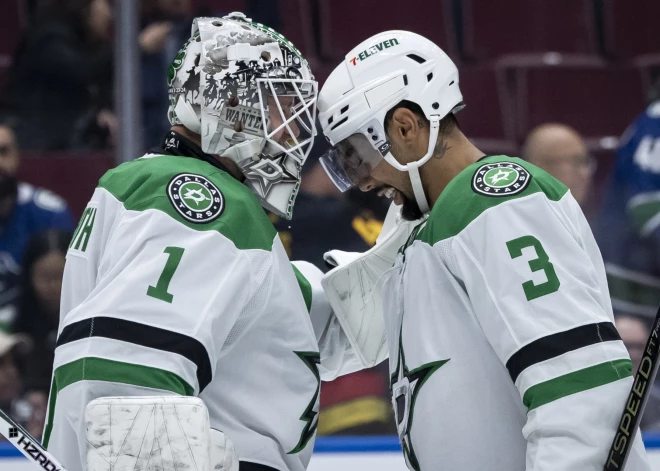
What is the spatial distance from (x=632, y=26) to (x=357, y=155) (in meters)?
2.32

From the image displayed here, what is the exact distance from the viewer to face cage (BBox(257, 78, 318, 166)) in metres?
2.09

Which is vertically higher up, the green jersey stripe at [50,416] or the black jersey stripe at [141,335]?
the black jersey stripe at [141,335]

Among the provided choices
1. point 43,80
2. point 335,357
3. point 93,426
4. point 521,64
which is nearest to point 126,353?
point 93,426

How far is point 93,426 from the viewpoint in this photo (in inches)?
67.8

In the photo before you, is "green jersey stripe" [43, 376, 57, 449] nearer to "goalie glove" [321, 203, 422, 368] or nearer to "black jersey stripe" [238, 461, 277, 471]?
"black jersey stripe" [238, 461, 277, 471]

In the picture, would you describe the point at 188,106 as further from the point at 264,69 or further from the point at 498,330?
the point at 498,330

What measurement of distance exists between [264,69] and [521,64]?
2316mm

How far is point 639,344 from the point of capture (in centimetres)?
364

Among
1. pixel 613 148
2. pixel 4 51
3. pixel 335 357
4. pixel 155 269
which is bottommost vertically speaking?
pixel 613 148

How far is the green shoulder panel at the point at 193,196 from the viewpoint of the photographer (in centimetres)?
187

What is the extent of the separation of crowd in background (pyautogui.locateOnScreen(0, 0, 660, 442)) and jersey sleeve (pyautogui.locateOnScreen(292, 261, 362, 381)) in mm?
1064

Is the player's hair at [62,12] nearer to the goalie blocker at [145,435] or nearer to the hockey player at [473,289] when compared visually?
the hockey player at [473,289]

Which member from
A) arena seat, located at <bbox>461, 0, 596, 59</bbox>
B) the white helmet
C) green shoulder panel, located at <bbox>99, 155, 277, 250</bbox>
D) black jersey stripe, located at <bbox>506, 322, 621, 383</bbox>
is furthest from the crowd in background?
black jersey stripe, located at <bbox>506, 322, 621, 383</bbox>

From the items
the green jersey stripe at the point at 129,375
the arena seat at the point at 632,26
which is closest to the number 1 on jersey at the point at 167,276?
the green jersey stripe at the point at 129,375
